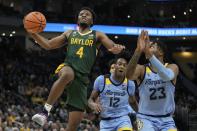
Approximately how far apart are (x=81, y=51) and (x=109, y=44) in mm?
439

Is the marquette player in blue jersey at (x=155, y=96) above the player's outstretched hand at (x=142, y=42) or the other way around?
the other way around

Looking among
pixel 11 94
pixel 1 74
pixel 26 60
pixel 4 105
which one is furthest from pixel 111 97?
pixel 26 60

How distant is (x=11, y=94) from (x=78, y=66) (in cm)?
1316

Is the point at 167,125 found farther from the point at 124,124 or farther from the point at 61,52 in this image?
the point at 61,52

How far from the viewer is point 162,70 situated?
666 cm

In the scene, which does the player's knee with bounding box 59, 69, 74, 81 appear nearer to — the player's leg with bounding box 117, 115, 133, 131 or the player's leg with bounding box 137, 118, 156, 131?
the player's leg with bounding box 137, 118, 156, 131

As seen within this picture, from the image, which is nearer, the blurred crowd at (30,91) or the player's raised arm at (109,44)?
the player's raised arm at (109,44)

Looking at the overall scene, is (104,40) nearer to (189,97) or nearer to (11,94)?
(11,94)

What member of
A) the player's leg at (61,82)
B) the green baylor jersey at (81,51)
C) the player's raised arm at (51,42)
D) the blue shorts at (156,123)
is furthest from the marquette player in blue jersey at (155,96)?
the player's raised arm at (51,42)

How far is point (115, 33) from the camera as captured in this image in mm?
27594

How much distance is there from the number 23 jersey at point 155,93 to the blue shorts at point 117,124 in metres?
1.70

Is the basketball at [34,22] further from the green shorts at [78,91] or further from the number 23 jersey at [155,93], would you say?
the number 23 jersey at [155,93]

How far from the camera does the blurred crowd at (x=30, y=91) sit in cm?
1648

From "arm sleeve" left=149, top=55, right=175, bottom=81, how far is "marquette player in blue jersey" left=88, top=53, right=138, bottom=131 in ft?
6.55
